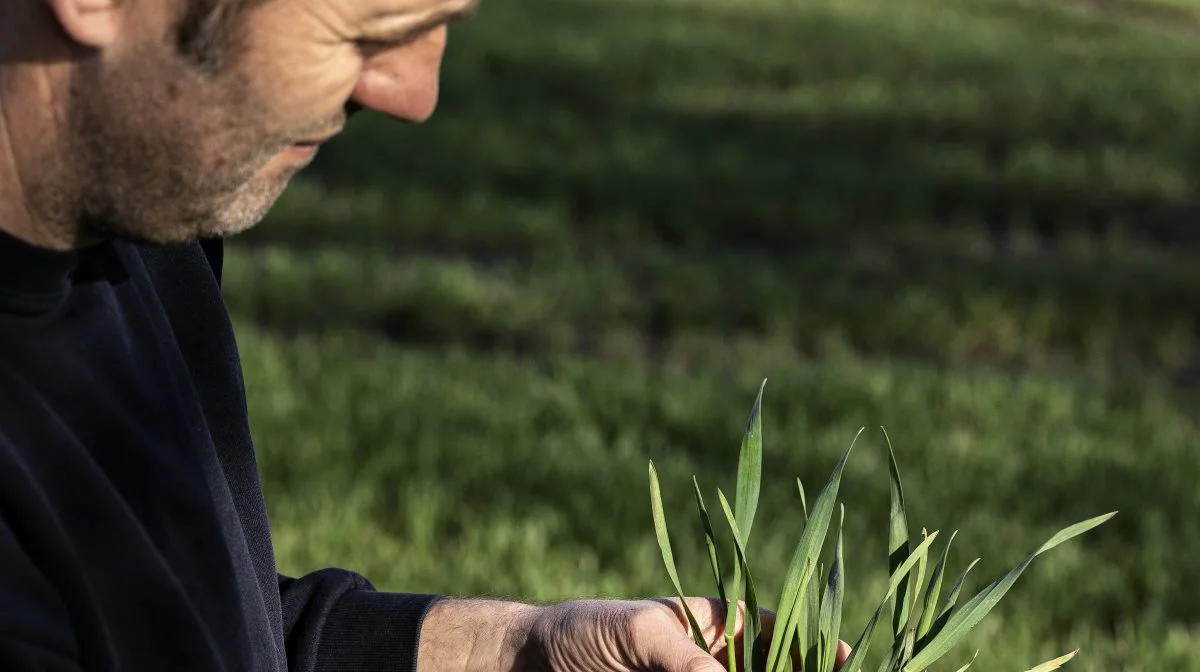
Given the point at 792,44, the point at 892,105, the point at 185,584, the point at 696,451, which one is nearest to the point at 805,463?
the point at 696,451

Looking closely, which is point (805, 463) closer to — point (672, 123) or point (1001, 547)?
point (1001, 547)

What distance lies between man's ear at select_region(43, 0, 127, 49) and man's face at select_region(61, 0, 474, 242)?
0.5 inches

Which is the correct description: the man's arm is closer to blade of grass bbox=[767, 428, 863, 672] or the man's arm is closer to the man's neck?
the man's neck

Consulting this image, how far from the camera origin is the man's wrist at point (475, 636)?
168cm

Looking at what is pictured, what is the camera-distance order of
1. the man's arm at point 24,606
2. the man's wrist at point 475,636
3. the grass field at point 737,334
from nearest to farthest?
the man's arm at point 24,606, the man's wrist at point 475,636, the grass field at point 737,334

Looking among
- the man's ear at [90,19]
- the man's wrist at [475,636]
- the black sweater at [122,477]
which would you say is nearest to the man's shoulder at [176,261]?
the black sweater at [122,477]

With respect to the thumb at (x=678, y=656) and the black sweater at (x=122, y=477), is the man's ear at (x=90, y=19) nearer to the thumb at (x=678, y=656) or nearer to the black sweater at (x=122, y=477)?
the black sweater at (x=122, y=477)

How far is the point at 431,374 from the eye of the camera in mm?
4891

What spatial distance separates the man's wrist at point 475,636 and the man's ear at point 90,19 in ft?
2.56

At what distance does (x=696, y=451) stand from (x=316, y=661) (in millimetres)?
2689

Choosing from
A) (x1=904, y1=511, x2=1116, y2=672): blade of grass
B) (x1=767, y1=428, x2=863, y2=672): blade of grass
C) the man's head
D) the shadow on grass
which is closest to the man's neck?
the man's head

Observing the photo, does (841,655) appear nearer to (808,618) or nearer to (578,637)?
(808,618)

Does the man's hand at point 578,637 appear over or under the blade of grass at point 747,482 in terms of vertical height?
under

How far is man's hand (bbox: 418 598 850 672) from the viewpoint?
1.52 meters
